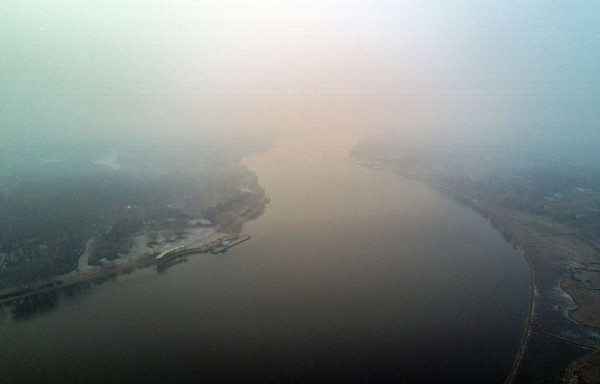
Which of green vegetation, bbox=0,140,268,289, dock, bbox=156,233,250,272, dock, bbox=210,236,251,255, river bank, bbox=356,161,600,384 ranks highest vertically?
green vegetation, bbox=0,140,268,289

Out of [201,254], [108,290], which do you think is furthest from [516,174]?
[108,290]

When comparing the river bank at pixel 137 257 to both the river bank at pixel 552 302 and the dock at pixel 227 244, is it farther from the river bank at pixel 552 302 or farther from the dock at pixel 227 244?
the river bank at pixel 552 302

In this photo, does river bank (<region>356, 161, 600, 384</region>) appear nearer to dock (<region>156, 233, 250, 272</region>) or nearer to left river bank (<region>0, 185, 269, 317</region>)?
dock (<region>156, 233, 250, 272</region>)

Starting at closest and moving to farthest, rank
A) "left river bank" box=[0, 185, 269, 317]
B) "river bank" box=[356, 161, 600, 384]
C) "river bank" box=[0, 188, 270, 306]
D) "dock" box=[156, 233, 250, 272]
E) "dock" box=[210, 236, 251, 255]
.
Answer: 1. "river bank" box=[356, 161, 600, 384]
2. "left river bank" box=[0, 185, 269, 317]
3. "river bank" box=[0, 188, 270, 306]
4. "dock" box=[156, 233, 250, 272]
5. "dock" box=[210, 236, 251, 255]

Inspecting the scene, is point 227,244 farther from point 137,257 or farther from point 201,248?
point 137,257

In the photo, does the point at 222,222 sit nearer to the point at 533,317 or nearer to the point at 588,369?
the point at 533,317

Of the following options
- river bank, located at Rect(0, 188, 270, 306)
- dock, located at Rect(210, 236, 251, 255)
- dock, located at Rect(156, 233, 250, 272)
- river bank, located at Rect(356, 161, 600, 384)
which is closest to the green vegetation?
river bank, located at Rect(0, 188, 270, 306)

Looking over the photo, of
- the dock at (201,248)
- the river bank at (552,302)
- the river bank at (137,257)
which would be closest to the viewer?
the river bank at (552,302)

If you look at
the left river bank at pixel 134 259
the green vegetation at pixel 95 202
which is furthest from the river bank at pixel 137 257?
the green vegetation at pixel 95 202

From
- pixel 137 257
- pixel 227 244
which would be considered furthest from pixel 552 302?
pixel 137 257
